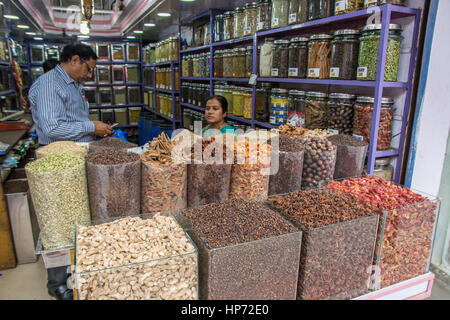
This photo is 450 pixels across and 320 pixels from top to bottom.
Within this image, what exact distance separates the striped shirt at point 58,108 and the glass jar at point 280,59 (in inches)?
55.9

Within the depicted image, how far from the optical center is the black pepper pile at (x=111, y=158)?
3.88 feet

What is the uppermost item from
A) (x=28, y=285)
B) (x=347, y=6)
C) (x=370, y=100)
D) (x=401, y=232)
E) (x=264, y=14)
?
→ (x=264, y=14)

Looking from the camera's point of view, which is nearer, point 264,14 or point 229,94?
point 264,14

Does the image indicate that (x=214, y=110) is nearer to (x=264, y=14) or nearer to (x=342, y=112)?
(x=264, y=14)

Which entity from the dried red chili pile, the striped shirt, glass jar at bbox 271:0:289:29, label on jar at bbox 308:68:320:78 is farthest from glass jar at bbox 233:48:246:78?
the dried red chili pile

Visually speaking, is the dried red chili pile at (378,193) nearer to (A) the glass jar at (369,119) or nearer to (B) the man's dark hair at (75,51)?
Result: (A) the glass jar at (369,119)

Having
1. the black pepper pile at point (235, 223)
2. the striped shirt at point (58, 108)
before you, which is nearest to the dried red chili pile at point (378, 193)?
the black pepper pile at point (235, 223)

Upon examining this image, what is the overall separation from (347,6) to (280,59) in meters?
0.67

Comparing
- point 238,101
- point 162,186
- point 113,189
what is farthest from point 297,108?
point 113,189

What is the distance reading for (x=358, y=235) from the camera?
1.07 m

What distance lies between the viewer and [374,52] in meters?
1.69

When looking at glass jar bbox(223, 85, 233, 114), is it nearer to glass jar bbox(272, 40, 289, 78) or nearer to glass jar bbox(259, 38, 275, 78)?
glass jar bbox(259, 38, 275, 78)
